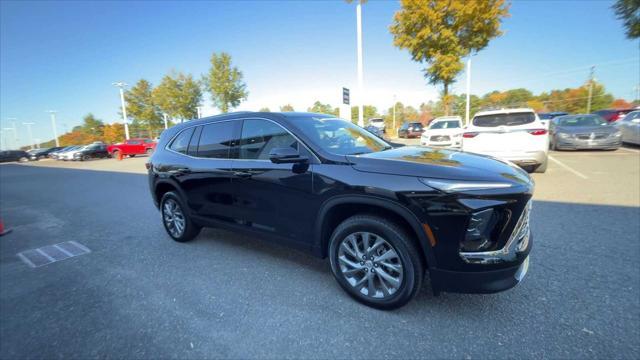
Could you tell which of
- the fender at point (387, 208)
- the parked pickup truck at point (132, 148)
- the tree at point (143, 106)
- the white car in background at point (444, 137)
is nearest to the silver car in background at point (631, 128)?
the white car in background at point (444, 137)

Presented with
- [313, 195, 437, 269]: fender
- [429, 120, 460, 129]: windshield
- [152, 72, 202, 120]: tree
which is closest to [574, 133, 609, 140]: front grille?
[429, 120, 460, 129]: windshield

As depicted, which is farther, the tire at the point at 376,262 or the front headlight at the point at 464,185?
Result: the tire at the point at 376,262

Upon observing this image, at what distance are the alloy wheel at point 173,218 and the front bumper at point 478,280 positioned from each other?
351 cm

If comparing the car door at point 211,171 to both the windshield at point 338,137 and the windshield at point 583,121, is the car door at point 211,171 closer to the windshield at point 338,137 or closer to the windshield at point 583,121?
the windshield at point 338,137

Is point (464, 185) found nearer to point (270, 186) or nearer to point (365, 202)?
point (365, 202)

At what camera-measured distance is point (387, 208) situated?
230 cm

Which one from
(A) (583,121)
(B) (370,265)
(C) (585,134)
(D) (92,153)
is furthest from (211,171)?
(D) (92,153)

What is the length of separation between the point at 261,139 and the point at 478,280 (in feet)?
7.85

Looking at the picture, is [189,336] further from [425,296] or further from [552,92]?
[552,92]

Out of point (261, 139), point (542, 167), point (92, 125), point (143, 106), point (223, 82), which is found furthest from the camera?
point (92, 125)

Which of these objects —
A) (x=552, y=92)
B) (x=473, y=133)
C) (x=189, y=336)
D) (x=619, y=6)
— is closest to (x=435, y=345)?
(x=189, y=336)

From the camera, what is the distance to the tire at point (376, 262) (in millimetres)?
2314

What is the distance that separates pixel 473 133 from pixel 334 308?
6.42m

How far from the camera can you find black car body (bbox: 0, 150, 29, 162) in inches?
1500
